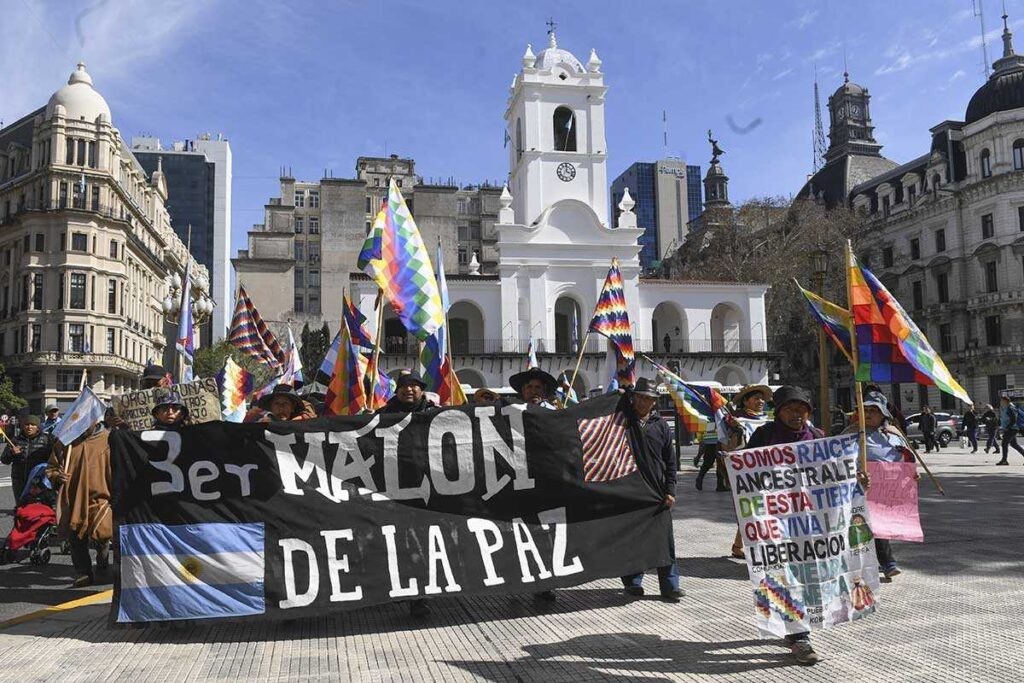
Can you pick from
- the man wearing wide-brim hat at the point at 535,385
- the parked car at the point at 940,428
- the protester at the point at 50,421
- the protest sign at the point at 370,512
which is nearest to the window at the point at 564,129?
the parked car at the point at 940,428

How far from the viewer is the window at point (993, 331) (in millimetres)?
49406

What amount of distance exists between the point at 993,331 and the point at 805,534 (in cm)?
5348

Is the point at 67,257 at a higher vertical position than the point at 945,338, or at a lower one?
higher

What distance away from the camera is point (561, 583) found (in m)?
6.06

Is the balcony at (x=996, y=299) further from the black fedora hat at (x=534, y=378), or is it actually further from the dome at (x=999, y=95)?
the black fedora hat at (x=534, y=378)

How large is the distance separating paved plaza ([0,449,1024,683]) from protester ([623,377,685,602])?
7.7 inches

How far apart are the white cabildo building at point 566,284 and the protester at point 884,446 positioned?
32.2 metres

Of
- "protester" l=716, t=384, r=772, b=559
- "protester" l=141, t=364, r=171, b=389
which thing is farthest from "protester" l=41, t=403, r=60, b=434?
"protester" l=716, t=384, r=772, b=559

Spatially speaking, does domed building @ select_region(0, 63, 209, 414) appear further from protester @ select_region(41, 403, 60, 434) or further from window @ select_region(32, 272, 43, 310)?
protester @ select_region(41, 403, 60, 434)

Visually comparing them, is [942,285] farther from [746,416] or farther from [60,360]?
[60,360]

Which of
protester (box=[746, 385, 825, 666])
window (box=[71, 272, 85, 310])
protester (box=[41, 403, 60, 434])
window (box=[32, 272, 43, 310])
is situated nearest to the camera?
protester (box=[746, 385, 825, 666])

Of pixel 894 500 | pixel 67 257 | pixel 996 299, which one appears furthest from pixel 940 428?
pixel 67 257

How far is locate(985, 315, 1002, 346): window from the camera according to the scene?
49.4 metres

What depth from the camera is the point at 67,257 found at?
182 feet
